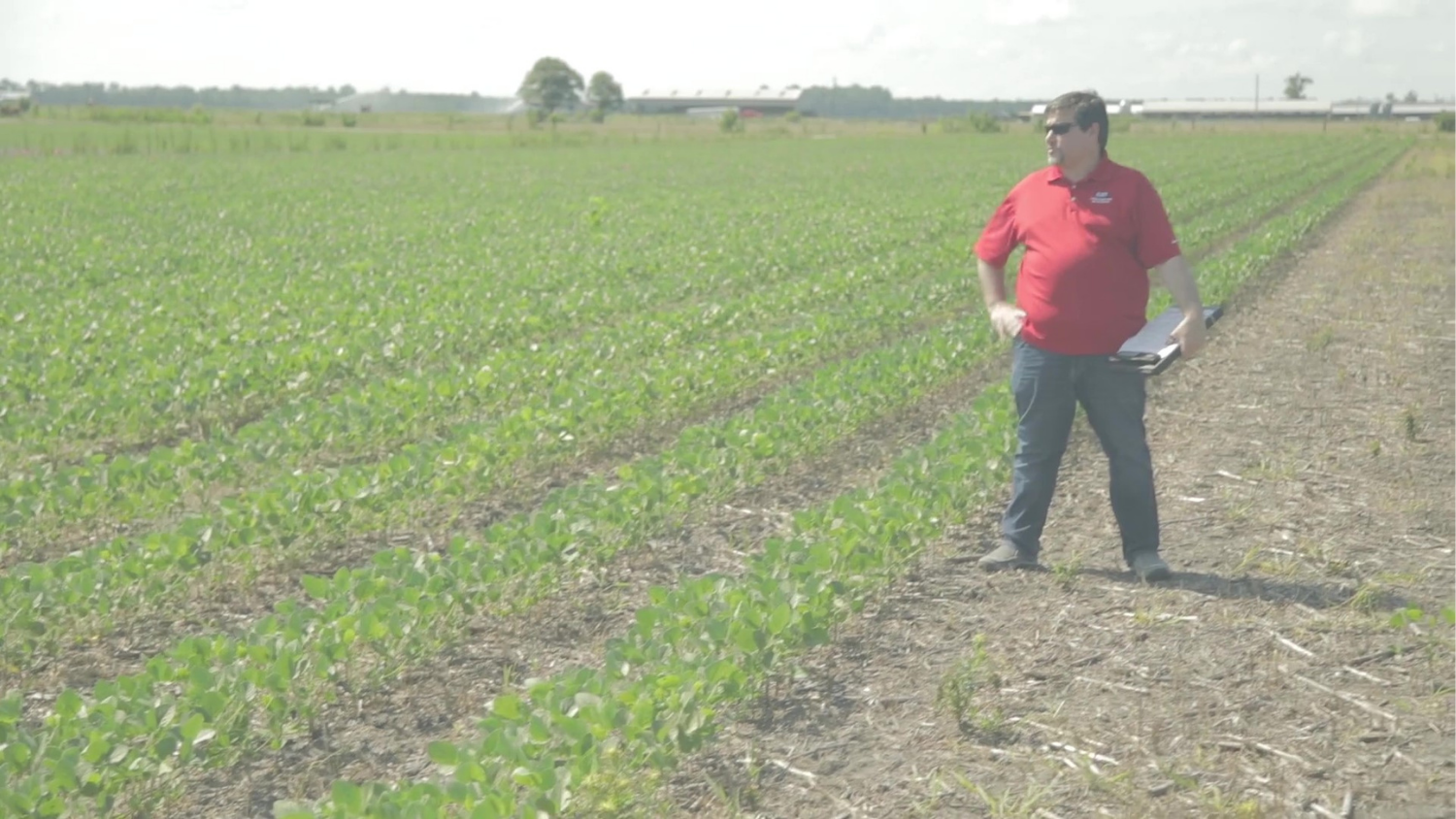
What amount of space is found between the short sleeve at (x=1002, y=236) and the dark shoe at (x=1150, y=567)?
1.35 meters

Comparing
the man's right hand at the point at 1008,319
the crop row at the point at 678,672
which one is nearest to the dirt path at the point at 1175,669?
the crop row at the point at 678,672

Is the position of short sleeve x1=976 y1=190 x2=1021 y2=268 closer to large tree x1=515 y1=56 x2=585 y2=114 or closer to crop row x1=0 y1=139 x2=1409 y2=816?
crop row x1=0 y1=139 x2=1409 y2=816

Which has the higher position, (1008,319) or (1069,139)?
(1069,139)

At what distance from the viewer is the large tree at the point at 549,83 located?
430ft

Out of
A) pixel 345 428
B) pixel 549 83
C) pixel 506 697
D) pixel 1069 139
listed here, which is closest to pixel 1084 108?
pixel 1069 139

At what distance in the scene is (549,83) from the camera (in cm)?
13162

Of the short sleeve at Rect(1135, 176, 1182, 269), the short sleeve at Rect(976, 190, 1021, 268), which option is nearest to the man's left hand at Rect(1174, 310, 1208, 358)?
the short sleeve at Rect(1135, 176, 1182, 269)

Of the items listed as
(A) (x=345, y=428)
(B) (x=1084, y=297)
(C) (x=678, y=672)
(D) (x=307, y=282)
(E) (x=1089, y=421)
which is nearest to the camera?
(C) (x=678, y=672)

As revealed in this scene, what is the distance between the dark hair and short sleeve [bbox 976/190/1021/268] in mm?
412

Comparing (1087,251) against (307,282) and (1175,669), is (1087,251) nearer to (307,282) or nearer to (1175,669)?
(1175,669)

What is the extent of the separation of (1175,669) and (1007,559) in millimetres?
1190

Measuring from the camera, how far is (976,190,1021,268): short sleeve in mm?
5676

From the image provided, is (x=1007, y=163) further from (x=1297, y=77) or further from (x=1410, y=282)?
(x=1297, y=77)

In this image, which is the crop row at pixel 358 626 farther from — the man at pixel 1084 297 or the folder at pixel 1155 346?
the folder at pixel 1155 346
